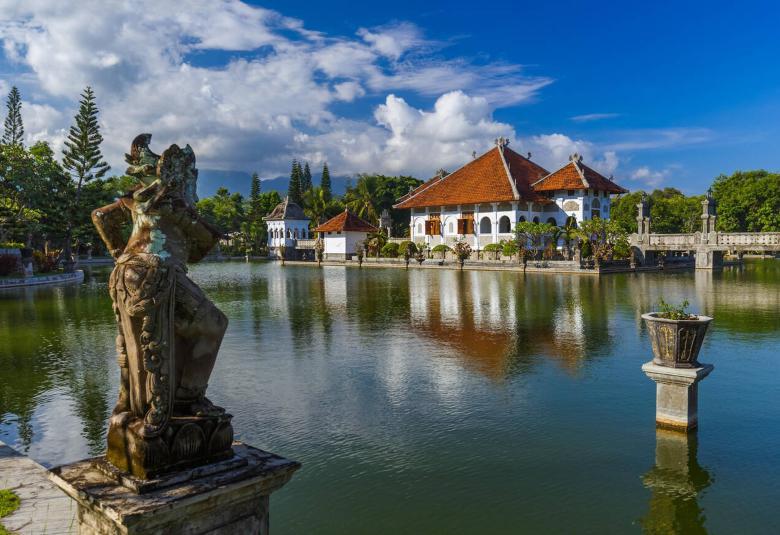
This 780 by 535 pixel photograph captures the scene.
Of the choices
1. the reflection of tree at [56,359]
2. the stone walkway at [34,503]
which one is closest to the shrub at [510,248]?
the reflection of tree at [56,359]

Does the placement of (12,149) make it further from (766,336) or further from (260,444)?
(766,336)

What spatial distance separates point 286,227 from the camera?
2271 inches

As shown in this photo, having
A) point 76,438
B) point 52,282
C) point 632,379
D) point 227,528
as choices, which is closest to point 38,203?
point 52,282

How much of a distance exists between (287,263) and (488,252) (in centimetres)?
1690

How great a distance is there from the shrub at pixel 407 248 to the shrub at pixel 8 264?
22596 mm

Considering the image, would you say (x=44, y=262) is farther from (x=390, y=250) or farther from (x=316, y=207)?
(x=316, y=207)

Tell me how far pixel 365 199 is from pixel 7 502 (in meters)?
52.9

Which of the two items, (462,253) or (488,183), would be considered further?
(488,183)

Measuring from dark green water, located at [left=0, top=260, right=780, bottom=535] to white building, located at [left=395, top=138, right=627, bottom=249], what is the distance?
2571 cm

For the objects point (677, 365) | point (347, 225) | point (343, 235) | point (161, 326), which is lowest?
point (677, 365)

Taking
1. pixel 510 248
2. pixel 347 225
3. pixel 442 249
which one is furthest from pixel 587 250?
pixel 347 225

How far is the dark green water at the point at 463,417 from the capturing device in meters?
4.73

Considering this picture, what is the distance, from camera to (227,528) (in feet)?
8.14

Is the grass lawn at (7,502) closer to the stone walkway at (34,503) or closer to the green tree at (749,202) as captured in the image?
the stone walkway at (34,503)
